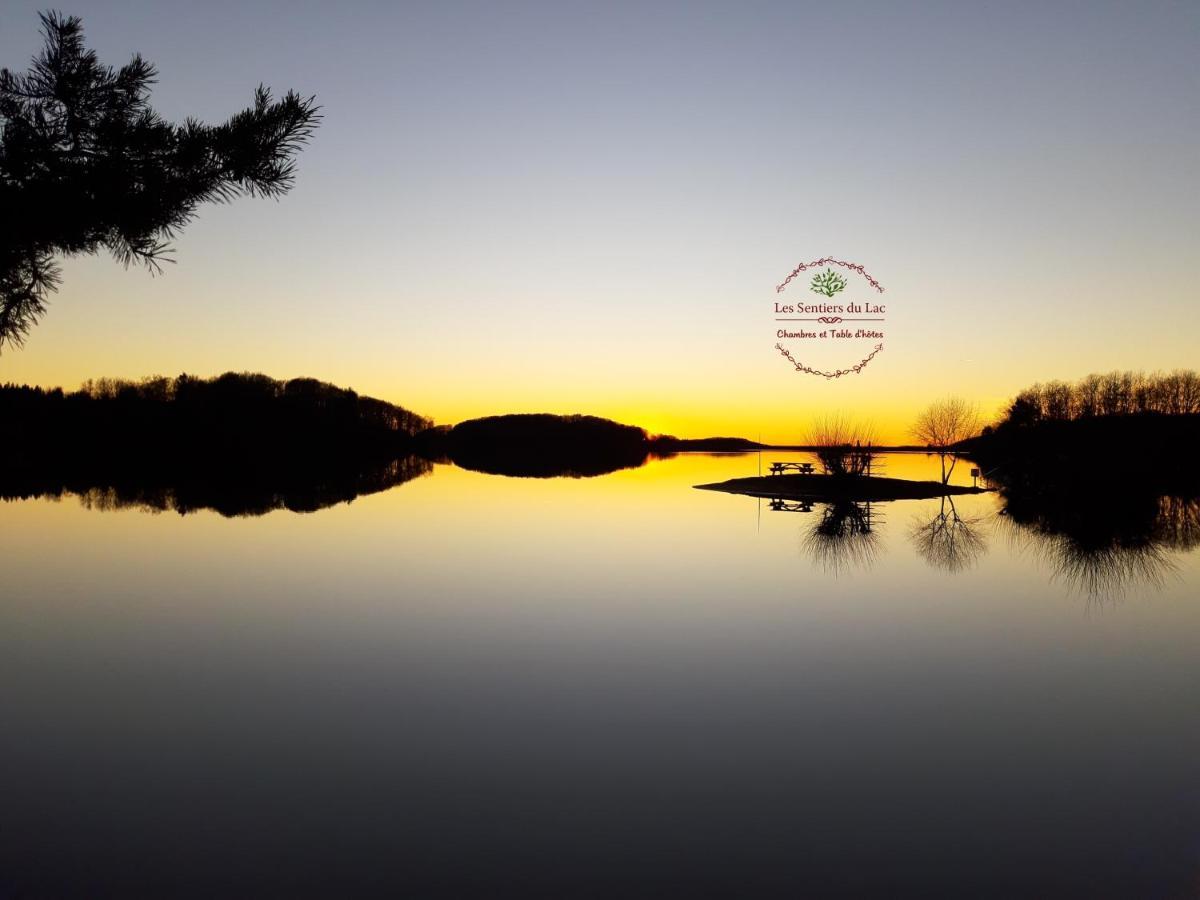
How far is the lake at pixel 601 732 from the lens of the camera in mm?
5797

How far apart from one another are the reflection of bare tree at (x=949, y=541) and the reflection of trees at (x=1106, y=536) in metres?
1.45

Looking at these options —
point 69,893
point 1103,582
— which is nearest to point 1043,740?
point 69,893

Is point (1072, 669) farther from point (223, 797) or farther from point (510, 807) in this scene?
point (223, 797)

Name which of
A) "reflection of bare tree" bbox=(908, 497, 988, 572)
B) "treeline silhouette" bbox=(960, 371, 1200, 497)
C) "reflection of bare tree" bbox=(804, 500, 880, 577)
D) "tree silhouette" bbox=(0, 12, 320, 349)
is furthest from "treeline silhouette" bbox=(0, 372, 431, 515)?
"treeline silhouette" bbox=(960, 371, 1200, 497)

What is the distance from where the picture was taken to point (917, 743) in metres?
8.25

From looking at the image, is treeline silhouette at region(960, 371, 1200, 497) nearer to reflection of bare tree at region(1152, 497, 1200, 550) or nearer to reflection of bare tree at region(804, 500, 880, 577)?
reflection of bare tree at region(1152, 497, 1200, 550)

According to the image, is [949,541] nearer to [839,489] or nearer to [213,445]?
[839,489]

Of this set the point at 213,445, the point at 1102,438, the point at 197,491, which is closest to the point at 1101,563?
the point at 197,491

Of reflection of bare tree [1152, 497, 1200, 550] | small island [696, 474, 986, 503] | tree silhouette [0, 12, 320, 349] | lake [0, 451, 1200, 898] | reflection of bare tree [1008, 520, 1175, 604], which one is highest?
tree silhouette [0, 12, 320, 349]

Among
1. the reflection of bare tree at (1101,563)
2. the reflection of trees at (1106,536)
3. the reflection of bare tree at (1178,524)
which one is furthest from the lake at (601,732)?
the reflection of bare tree at (1178,524)

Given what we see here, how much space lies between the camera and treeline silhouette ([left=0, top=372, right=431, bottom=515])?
159ft

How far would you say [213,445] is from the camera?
121 meters

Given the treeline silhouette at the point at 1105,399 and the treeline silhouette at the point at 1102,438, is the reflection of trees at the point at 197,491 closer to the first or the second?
the treeline silhouette at the point at 1102,438

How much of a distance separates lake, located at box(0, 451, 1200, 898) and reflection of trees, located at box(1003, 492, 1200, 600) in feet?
1.23
